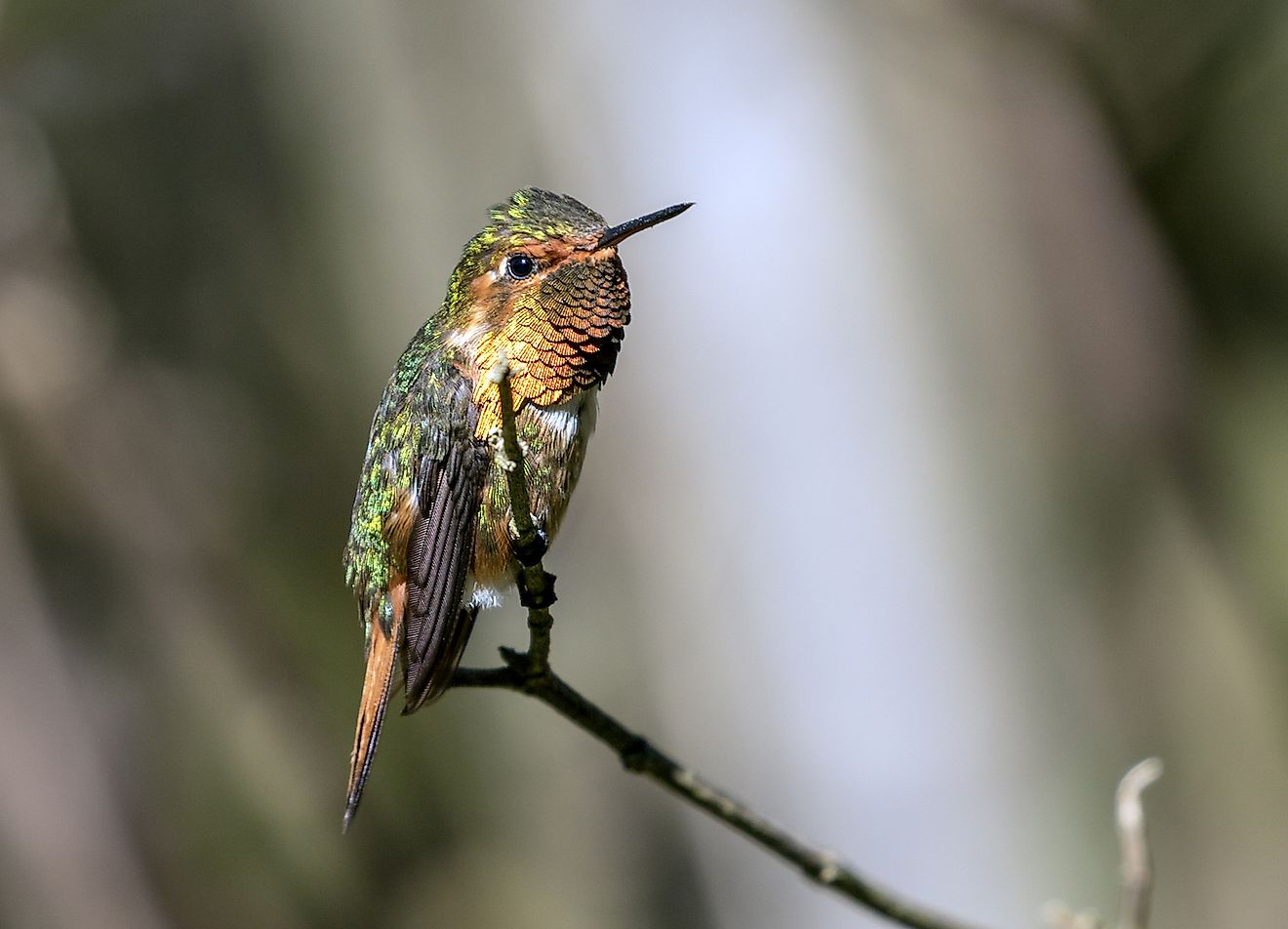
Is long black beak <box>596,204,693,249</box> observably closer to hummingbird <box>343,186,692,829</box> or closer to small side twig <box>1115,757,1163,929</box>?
hummingbird <box>343,186,692,829</box>

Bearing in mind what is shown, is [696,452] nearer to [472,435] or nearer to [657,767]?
[472,435]

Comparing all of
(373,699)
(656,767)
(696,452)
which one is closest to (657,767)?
(656,767)

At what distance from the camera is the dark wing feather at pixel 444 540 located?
180 centimetres

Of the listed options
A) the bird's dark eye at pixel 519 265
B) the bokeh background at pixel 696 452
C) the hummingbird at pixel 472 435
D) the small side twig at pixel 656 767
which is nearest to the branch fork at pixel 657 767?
the small side twig at pixel 656 767

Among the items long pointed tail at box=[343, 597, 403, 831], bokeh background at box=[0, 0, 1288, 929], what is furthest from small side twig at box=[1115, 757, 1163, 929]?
bokeh background at box=[0, 0, 1288, 929]

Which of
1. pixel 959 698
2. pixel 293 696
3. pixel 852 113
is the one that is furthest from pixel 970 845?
pixel 293 696

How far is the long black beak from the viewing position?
122 centimetres

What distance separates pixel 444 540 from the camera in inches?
71.9

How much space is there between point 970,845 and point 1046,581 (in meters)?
0.81

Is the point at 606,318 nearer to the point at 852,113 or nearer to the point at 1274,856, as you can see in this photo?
the point at 852,113

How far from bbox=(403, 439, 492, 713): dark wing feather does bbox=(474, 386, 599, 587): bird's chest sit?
0.11 feet

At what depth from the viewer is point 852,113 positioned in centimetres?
373

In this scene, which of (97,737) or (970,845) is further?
(97,737)

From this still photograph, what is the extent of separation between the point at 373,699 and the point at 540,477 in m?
0.41
